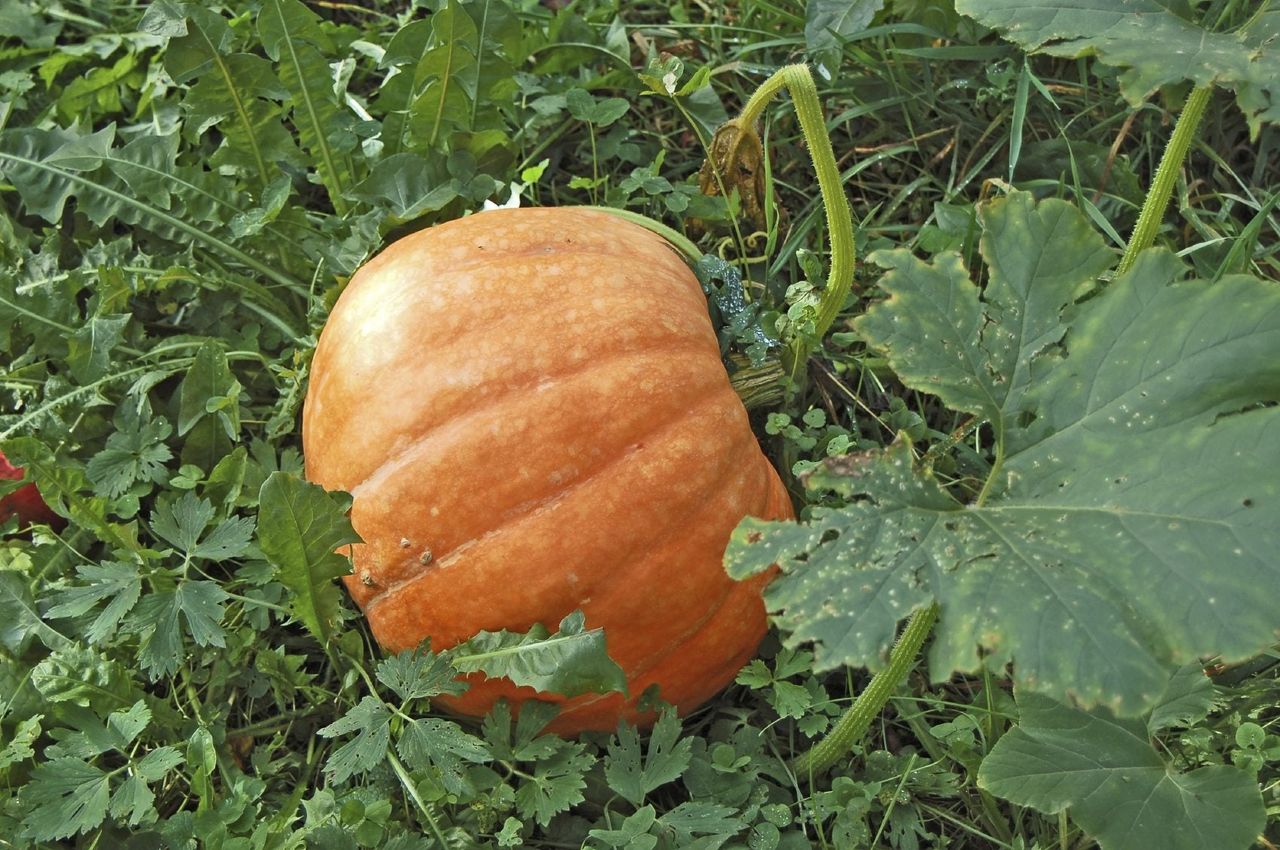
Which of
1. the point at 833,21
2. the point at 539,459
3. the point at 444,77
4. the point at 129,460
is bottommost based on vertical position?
the point at 129,460

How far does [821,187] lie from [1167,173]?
638 millimetres

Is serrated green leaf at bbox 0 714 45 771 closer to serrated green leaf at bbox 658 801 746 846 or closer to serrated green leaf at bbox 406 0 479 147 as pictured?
serrated green leaf at bbox 658 801 746 846

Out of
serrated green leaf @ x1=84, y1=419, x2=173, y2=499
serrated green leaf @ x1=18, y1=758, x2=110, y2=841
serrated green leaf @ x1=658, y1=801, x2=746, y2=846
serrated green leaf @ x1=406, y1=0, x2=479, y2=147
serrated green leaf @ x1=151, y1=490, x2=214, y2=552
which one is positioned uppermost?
serrated green leaf @ x1=406, y1=0, x2=479, y2=147

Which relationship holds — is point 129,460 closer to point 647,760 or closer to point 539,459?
point 539,459

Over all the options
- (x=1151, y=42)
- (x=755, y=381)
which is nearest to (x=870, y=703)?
(x=755, y=381)

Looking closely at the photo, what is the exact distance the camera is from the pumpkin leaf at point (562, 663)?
205 cm

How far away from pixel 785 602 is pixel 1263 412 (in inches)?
30.2

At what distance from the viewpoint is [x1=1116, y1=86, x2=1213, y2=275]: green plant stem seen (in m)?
2.13

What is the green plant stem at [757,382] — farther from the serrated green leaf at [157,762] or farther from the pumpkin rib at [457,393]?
the serrated green leaf at [157,762]

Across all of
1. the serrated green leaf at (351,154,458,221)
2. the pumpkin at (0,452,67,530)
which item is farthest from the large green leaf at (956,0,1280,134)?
the pumpkin at (0,452,67,530)

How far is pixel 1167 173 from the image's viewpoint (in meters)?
2.21

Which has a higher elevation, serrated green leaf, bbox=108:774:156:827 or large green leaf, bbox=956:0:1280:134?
large green leaf, bbox=956:0:1280:134

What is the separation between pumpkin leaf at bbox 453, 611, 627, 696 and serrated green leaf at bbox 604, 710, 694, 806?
0.18 meters

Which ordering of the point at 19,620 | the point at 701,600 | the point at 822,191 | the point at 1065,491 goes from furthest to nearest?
the point at 19,620
the point at 822,191
the point at 701,600
the point at 1065,491
